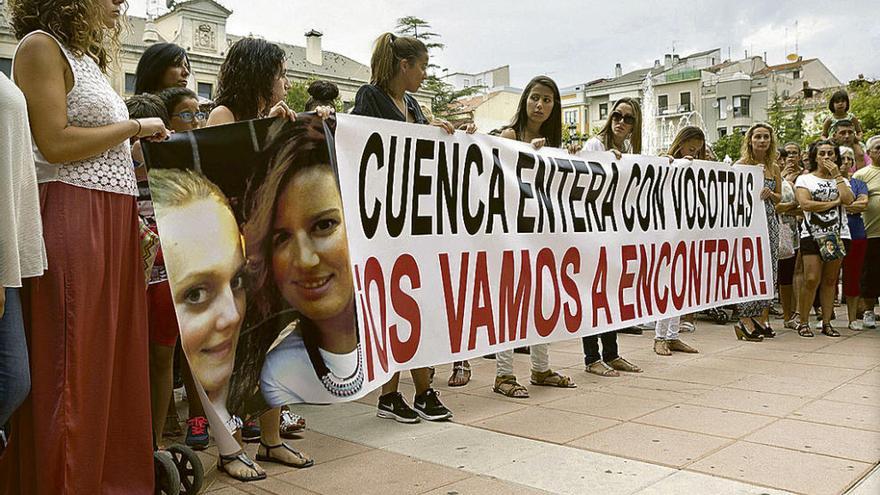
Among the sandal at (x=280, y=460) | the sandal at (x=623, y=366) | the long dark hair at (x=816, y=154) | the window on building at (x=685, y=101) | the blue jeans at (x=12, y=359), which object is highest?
the window on building at (x=685, y=101)

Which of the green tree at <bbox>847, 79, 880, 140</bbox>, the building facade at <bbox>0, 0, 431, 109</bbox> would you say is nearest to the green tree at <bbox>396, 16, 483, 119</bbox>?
the building facade at <bbox>0, 0, 431, 109</bbox>

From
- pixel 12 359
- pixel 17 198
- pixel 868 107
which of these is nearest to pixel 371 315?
pixel 12 359

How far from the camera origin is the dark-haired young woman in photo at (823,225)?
7781 mm

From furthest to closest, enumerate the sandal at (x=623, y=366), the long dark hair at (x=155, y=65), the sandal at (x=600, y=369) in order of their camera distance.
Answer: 1. the sandal at (x=623, y=366)
2. the sandal at (x=600, y=369)
3. the long dark hair at (x=155, y=65)

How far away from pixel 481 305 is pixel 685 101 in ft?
242

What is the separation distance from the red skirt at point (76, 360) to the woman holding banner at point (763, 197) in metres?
6.00

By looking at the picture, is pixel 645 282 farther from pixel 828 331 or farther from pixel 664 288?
pixel 828 331

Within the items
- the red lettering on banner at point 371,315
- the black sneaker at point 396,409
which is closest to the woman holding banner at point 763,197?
the black sneaker at point 396,409

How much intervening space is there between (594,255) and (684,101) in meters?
72.6

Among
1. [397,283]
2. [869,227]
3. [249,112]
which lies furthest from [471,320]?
[869,227]

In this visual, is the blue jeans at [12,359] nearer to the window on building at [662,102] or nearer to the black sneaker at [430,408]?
the black sneaker at [430,408]

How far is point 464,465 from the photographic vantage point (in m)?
3.61

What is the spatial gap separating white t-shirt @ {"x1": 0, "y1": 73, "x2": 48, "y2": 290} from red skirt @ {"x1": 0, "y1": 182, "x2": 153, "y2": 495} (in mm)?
227

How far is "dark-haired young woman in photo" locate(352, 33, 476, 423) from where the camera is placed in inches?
177
